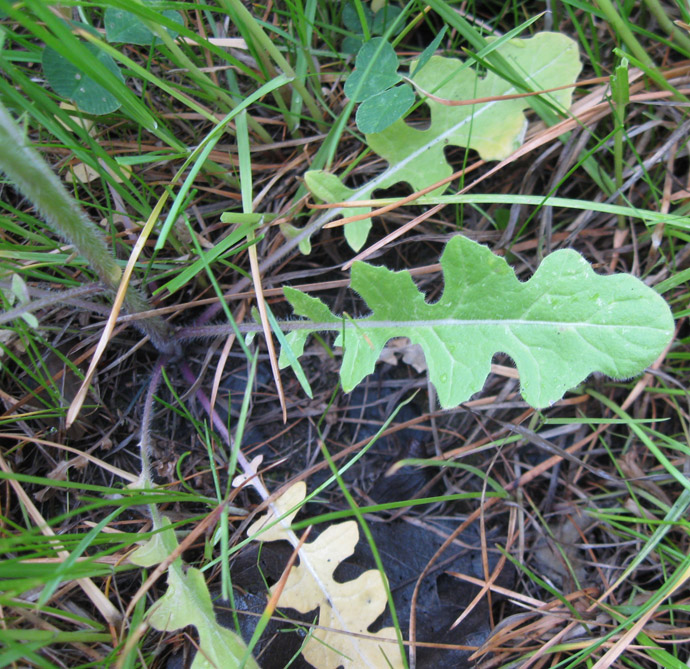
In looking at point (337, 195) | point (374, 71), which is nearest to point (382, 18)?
point (374, 71)

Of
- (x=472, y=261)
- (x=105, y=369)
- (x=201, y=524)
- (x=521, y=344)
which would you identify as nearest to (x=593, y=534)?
(x=521, y=344)

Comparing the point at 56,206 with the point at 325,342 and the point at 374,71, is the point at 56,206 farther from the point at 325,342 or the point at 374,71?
the point at 374,71

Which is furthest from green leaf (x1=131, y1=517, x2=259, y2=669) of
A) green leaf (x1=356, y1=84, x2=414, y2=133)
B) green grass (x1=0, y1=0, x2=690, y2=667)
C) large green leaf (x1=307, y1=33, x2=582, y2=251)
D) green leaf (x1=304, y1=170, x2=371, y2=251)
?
green leaf (x1=356, y1=84, x2=414, y2=133)

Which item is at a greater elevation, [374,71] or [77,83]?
[77,83]

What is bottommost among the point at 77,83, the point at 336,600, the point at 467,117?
the point at 336,600

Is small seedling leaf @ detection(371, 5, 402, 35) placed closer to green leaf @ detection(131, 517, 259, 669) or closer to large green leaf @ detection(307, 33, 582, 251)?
large green leaf @ detection(307, 33, 582, 251)

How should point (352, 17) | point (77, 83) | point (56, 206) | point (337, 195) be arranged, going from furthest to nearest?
point (352, 17)
point (337, 195)
point (77, 83)
point (56, 206)

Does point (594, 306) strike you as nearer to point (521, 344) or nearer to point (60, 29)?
point (521, 344)
